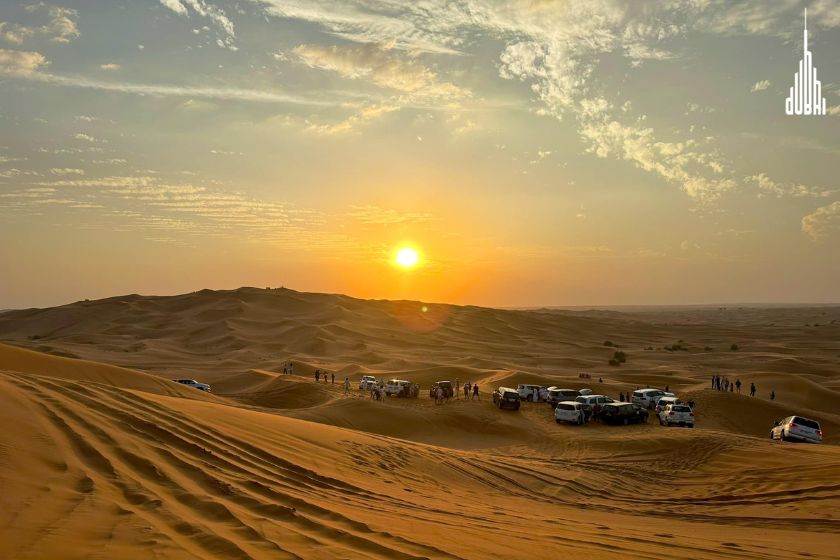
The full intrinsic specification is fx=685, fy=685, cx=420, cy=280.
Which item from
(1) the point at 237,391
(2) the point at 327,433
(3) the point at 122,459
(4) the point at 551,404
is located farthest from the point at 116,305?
(3) the point at 122,459

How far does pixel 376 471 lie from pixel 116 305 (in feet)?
303

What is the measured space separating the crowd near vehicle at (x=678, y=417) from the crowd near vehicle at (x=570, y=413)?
3383mm

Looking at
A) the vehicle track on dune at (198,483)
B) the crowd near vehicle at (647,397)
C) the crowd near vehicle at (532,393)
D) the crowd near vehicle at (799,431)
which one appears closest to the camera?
the vehicle track on dune at (198,483)

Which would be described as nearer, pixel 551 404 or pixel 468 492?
pixel 468 492

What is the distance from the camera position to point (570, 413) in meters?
28.7

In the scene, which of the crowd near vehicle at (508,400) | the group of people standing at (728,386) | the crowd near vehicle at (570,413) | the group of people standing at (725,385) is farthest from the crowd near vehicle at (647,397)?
the crowd near vehicle at (508,400)

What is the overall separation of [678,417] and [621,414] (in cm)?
243

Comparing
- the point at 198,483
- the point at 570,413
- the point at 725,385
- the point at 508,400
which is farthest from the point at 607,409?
the point at 198,483

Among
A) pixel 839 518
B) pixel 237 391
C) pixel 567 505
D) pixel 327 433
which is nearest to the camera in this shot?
pixel 839 518

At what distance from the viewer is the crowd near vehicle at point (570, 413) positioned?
2856 cm

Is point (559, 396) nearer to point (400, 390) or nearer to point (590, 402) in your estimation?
point (590, 402)

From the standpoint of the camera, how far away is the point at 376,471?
14000 millimetres

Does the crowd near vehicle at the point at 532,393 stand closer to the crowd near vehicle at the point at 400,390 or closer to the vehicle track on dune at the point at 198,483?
the crowd near vehicle at the point at 400,390

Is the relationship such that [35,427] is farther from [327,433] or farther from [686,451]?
[686,451]
